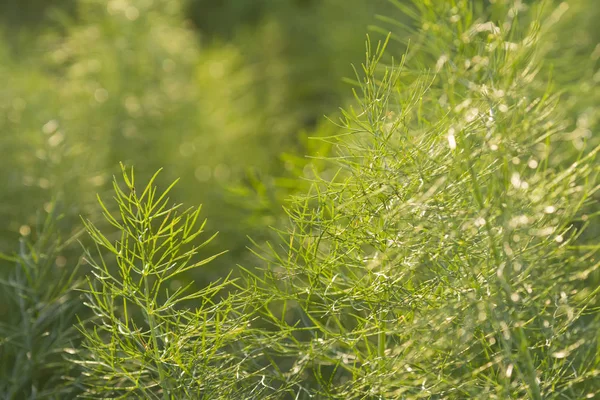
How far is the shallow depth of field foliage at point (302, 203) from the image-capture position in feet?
0.88

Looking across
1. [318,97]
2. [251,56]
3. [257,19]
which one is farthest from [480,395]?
[257,19]

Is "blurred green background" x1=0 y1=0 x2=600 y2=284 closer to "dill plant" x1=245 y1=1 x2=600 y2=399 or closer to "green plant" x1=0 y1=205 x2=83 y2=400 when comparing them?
"green plant" x1=0 y1=205 x2=83 y2=400

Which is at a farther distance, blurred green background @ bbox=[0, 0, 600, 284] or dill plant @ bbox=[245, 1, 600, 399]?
blurred green background @ bbox=[0, 0, 600, 284]

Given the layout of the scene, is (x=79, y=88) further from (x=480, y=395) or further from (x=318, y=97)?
(x=480, y=395)

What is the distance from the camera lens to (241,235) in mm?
619

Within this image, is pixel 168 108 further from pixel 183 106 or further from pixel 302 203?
pixel 302 203

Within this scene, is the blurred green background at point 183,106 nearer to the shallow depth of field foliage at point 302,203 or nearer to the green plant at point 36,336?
the shallow depth of field foliage at point 302,203

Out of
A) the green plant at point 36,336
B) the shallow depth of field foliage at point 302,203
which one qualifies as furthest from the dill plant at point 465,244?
the green plant at point 36,336

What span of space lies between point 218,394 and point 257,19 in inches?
41.6

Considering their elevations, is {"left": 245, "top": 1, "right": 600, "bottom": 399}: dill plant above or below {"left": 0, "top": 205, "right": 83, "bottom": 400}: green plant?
above

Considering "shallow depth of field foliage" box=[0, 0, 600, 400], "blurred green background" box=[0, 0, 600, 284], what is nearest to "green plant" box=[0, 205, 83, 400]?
"shallow depth of field foliage" box=[0, 0, 600, 400]

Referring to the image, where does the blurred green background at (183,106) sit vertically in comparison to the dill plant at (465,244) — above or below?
below

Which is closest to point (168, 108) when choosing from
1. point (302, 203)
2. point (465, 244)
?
point (302, 203)

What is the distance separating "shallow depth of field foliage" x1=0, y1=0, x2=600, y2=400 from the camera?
0.88 ft
